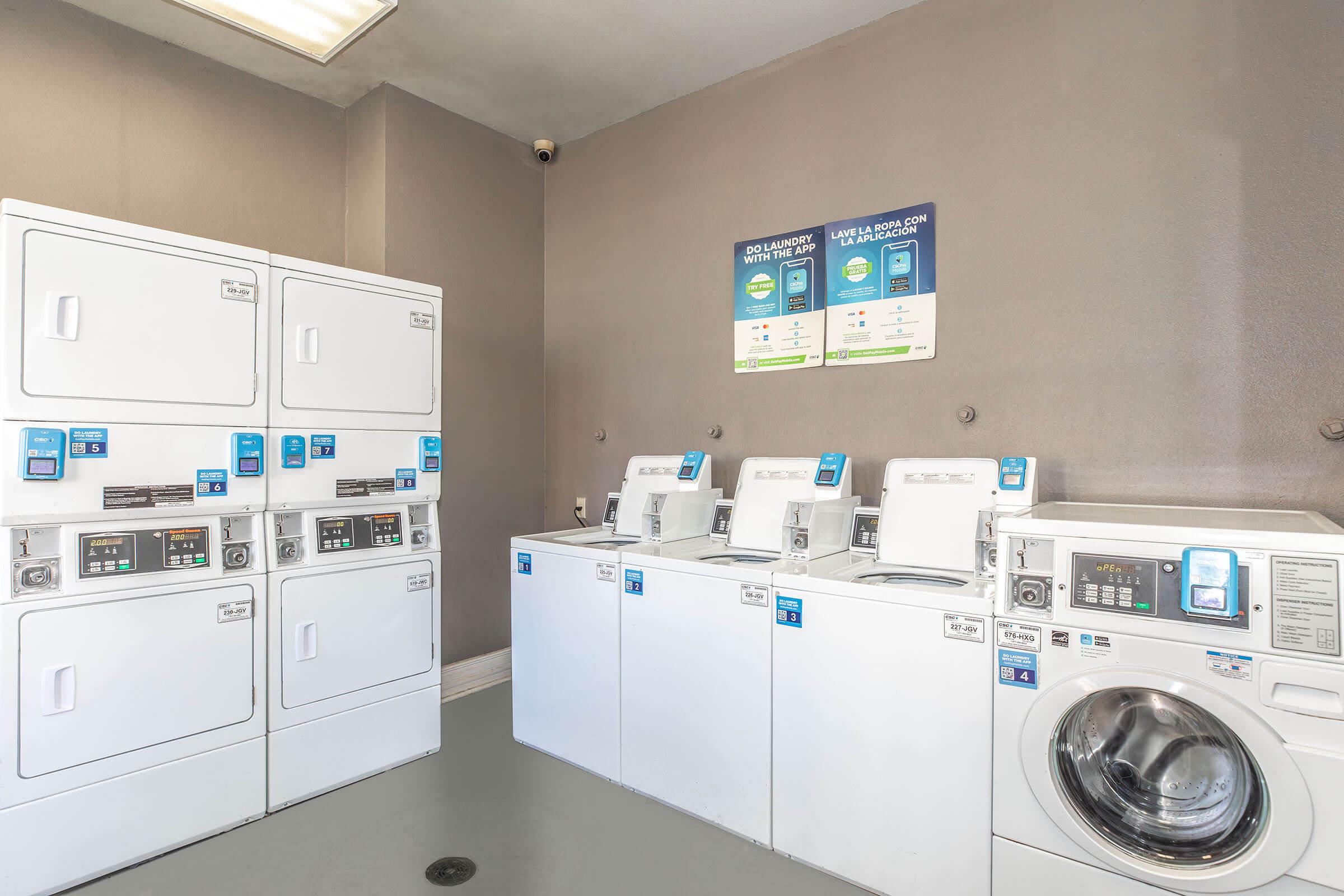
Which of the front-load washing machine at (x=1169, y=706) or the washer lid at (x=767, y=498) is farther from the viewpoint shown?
the washer lid at (x=767, y=498)

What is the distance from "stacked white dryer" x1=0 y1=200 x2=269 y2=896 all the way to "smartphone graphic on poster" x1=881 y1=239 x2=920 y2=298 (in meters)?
2.37

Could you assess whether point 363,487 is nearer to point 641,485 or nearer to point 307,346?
point 307,346

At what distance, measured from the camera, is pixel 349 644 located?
261 cm

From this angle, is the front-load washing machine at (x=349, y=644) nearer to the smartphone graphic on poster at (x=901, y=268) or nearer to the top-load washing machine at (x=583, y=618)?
the top-load washing machine at (x=583, y=618)

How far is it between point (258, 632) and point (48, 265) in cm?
130

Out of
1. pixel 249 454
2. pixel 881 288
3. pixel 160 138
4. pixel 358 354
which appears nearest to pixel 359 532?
pixel 249 454

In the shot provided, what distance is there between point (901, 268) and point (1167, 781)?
1903 millimetres

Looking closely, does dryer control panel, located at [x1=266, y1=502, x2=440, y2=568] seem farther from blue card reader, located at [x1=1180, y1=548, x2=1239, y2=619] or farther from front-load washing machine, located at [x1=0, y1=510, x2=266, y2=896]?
blue card reader, located at [x1=1180, y1=548, x2=1239, y2=619]

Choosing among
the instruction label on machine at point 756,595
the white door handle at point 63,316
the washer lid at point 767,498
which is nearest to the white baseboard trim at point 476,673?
the washer lid at point 767,498

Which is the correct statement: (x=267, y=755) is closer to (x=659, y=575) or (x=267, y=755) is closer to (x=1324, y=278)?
(x=659, y=575)

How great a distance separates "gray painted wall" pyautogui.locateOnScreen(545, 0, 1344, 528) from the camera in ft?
6.58

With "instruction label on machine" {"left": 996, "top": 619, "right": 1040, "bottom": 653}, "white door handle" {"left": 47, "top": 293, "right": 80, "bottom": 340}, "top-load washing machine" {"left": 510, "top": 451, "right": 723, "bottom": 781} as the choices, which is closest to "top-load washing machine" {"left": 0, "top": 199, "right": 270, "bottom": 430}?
"white door handle" {"left": 47, "top": 293, "right": 80, "bottom": 340}

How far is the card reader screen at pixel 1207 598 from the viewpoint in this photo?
1.46 metres

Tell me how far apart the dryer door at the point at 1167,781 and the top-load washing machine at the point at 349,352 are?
8.20 ft
